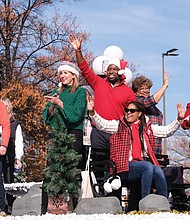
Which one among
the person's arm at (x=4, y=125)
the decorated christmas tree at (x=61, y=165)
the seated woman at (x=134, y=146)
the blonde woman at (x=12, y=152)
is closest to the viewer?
the decorated christmas tree at (x=61, y=165)

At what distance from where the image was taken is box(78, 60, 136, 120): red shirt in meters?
7.58

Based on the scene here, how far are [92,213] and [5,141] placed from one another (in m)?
2.63

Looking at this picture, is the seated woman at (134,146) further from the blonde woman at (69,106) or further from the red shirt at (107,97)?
the red shirt at (107,97)

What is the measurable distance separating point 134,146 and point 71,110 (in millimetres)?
866

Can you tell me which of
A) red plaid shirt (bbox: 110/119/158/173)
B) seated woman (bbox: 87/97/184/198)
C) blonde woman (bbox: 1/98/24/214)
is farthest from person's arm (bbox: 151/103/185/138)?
blonde woman (bbox: 1/98/24/214)

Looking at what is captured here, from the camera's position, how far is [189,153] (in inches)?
1180

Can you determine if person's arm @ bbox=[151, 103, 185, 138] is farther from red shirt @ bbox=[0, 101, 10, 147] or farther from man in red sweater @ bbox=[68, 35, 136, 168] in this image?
red shirt @ bbox=[0, 101, 10, 147]

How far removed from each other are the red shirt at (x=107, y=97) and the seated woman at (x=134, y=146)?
0.90ft

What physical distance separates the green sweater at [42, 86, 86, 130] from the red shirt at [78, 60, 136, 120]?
395 mm

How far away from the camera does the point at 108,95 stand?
757cm

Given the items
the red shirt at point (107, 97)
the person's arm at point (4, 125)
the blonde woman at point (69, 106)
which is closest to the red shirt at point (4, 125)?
the person's arm at point (4, 125)

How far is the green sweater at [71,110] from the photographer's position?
7.01m

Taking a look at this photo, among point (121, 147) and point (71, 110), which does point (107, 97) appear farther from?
point (121, 147)

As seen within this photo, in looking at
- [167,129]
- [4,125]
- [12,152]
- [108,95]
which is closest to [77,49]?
[108,95]
